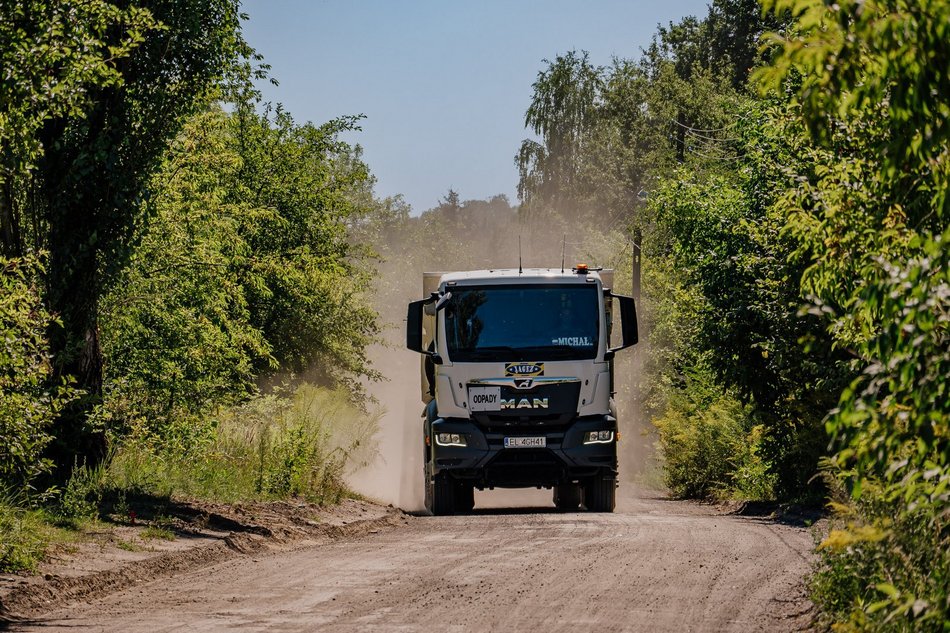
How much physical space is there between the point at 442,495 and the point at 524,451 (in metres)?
1.82

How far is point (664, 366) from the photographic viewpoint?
48312 mm

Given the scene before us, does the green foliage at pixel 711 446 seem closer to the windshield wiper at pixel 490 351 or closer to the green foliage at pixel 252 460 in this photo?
the windshield wiper at pixel 490 351

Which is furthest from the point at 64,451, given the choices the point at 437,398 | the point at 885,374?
the point at 885,374

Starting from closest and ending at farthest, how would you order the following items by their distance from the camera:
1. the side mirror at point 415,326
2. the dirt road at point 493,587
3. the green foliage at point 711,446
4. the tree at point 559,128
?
the dirt road at point 493,587 < the side mirror at point 415,326 < the green foliage at point 711,446 < the tree at point 559,128

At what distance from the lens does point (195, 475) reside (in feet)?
59.1

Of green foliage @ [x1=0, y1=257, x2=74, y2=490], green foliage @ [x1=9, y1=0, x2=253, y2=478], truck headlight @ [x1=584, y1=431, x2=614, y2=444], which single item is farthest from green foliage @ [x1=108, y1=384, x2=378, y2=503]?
green foliage @ [x1=0, y1=257, x2=74, y2=490]

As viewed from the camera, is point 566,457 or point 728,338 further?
point 728,338

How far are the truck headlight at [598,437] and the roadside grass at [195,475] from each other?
4.45 metres

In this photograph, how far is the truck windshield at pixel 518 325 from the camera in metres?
18.3

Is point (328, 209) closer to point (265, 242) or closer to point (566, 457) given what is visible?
point (265, 242)

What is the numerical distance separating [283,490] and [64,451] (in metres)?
4.45

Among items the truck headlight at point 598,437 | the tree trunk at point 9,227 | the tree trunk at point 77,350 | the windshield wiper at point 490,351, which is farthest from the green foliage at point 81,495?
the truck headlight at point 598,437

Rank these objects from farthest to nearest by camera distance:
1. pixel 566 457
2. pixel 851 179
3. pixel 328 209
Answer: pixel 328 209 < pixel 566 457 < pixel 851 179

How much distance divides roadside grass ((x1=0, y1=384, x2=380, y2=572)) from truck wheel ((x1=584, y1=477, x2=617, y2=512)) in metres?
4.22
